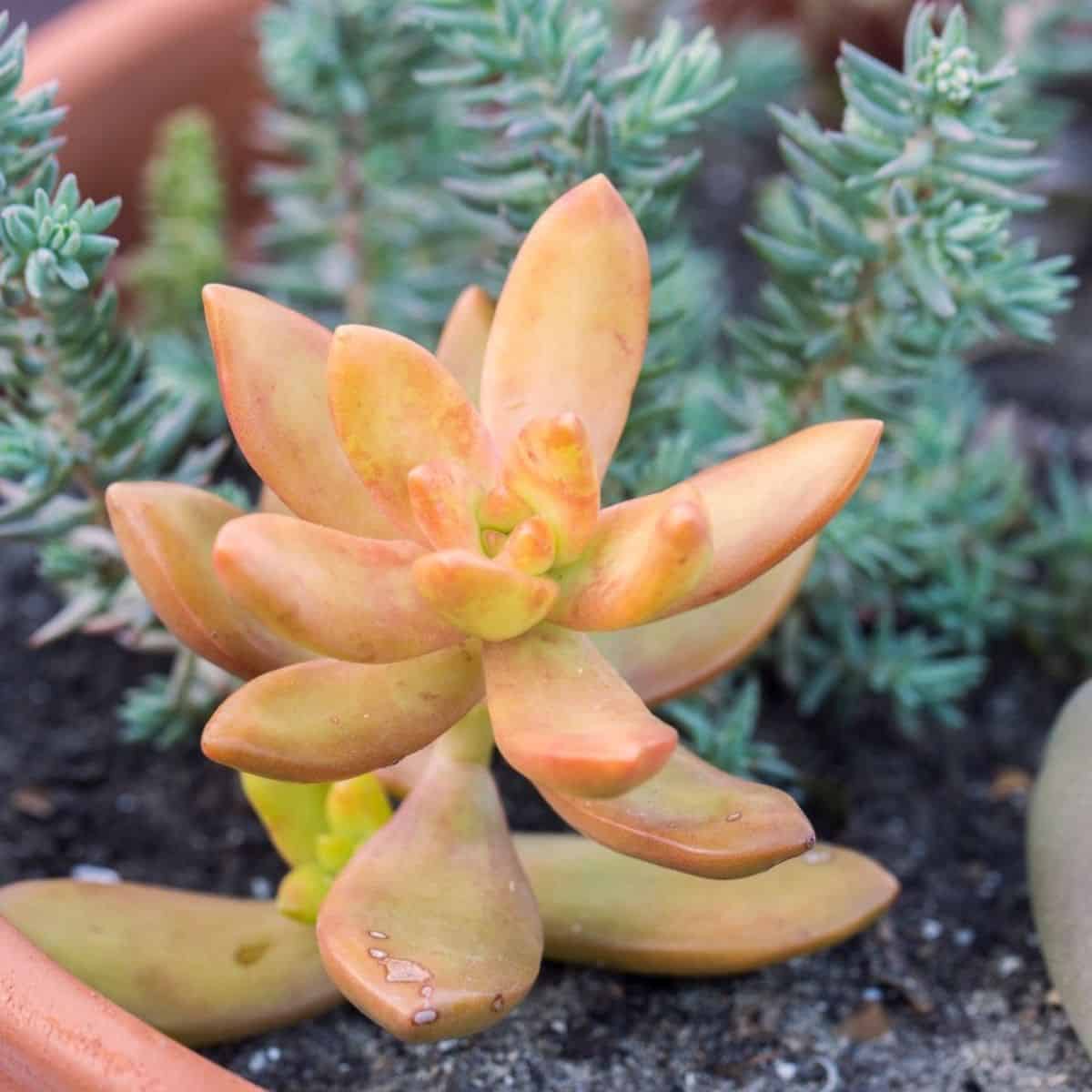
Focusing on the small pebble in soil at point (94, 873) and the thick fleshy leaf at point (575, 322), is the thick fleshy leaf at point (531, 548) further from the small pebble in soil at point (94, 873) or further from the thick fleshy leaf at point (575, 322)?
the small pebble in soil at point (94, 873)

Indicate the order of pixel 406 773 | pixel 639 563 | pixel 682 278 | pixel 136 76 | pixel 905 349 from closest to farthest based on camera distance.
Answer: pixel 639 563
pixel 406 773
pixel 905 349
pixel 682 278
pixel 136 76

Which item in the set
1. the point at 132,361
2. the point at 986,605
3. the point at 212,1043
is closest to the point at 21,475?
the point at 132,361

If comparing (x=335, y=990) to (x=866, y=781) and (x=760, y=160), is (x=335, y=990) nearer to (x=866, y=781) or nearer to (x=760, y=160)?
(x=866, y=781)

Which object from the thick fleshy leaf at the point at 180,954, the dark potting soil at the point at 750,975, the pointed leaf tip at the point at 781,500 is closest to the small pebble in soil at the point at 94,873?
the dark potting soil at the point at 750,975

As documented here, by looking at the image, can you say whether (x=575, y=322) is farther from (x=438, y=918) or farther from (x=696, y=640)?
(x=438, y=918)

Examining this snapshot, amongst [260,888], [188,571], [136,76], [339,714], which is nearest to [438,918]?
[339,714]

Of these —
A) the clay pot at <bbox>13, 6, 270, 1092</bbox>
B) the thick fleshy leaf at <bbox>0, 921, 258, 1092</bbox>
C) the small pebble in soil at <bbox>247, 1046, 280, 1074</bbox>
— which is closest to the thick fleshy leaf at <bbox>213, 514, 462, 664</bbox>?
the thick fleshy leaf at <bbox>0, 921, 258, 1092</bbox>

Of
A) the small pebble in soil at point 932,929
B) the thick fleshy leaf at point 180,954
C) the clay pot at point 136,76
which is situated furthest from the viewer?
the clay pot at point 136,76
